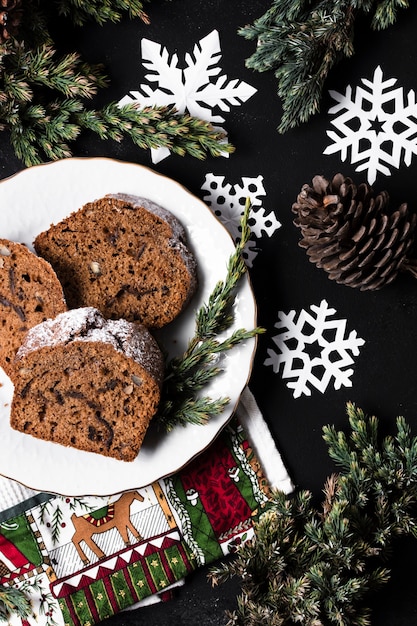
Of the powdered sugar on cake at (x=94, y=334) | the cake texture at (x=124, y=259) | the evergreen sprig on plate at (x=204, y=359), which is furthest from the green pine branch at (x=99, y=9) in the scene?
the powdered sugar on cake at (x=94, y=334)

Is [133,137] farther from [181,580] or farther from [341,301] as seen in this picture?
[181,580]

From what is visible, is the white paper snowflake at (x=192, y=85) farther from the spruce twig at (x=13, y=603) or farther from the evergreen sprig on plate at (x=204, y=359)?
the spruce twig at (x=13, y=603)

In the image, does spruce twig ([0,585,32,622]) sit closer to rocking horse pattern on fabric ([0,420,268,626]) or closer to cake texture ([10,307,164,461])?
rocking horse pattern on fabric ([0,420,268,626])

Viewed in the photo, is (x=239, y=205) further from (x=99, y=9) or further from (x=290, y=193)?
(x=99, y=9)

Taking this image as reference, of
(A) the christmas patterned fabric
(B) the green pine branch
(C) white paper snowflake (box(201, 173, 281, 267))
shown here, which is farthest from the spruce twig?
(B) the green pine branch

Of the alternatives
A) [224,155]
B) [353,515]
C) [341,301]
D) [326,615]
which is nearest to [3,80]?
[224,155]
